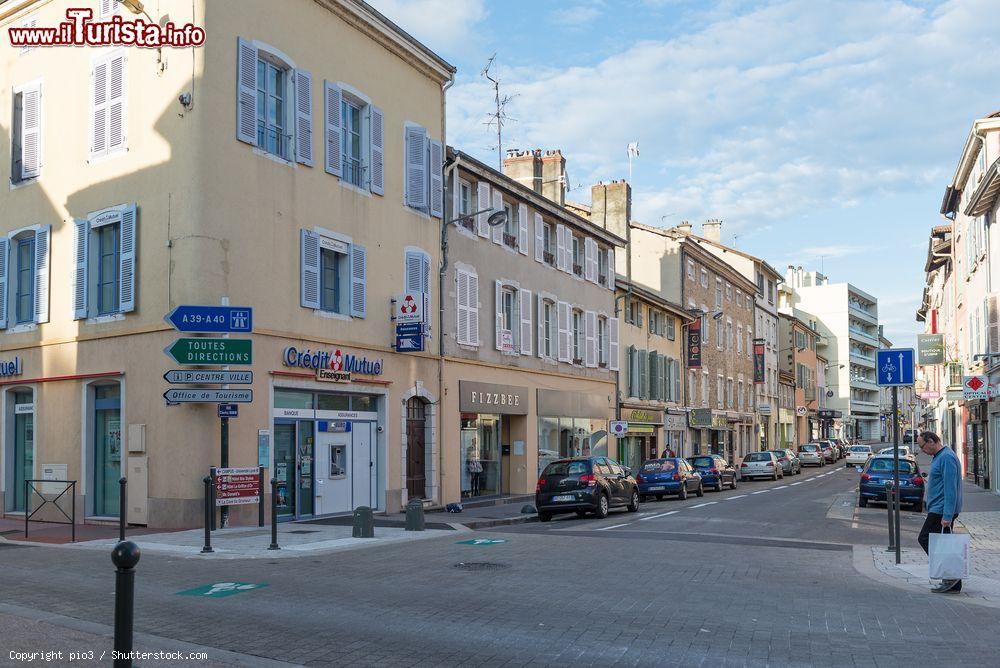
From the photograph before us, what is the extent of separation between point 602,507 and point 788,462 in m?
29.7

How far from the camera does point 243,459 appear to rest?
17.7m

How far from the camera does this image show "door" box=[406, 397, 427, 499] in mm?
23109

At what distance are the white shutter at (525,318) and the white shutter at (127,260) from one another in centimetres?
1330

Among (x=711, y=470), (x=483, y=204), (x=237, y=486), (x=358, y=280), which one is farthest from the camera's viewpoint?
(x=711, y=470)

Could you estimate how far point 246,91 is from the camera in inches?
719

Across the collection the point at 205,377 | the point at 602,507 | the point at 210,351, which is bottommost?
the point at 602,507

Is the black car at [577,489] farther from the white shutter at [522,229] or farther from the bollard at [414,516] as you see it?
the white shutter at [522,229]

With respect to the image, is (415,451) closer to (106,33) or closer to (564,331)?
(564,331)

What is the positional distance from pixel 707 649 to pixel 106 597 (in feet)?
20.0

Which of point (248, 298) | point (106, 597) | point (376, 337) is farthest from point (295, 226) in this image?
point (106, 597)

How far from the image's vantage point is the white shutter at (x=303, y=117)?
64.4 ft

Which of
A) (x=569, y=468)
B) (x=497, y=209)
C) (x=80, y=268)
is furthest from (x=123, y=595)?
(x=497, y=209)

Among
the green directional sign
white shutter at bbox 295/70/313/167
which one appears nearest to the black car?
the green directional sign

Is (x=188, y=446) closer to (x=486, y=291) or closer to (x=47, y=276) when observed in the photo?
(x=47, y=276)
